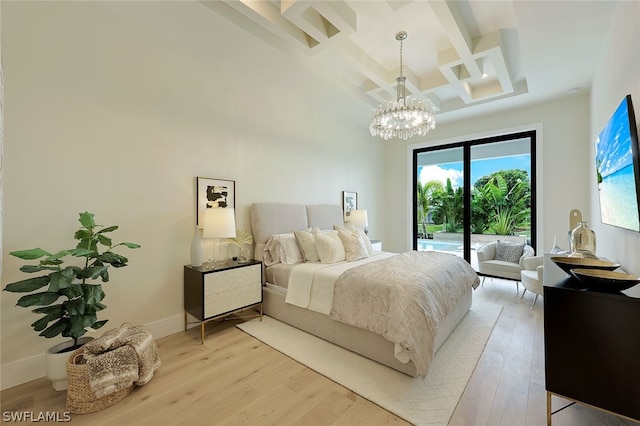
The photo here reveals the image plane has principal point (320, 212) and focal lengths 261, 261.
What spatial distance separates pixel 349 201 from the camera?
5215 millimetres

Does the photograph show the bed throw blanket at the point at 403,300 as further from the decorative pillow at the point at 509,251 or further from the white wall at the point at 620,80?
the decorative pillow at the point at 509,251

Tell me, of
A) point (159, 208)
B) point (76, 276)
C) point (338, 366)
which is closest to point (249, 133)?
point (159, 208)

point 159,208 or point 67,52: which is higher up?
point 67,52

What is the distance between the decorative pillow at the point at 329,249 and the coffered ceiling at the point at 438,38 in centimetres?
216

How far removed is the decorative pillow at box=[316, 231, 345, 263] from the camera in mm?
3191

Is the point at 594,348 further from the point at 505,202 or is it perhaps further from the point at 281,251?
the point at 505,202

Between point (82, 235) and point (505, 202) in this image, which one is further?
point (505, 202)

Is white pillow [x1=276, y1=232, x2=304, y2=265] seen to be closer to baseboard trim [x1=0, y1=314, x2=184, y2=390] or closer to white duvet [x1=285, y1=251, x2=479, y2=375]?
white duvet [x1=285, y1=251, x2=479, y2=375]

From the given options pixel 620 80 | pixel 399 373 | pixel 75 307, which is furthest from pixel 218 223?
pixel 620 80

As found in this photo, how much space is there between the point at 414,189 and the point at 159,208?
5.03 m

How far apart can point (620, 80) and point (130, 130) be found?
14.2 feet

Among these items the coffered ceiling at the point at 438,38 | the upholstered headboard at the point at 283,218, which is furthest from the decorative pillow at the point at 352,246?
the coffered ceiling at the point at 438,38

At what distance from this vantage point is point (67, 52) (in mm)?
2189

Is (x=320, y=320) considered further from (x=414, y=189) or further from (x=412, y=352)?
(x=414, y=189)
